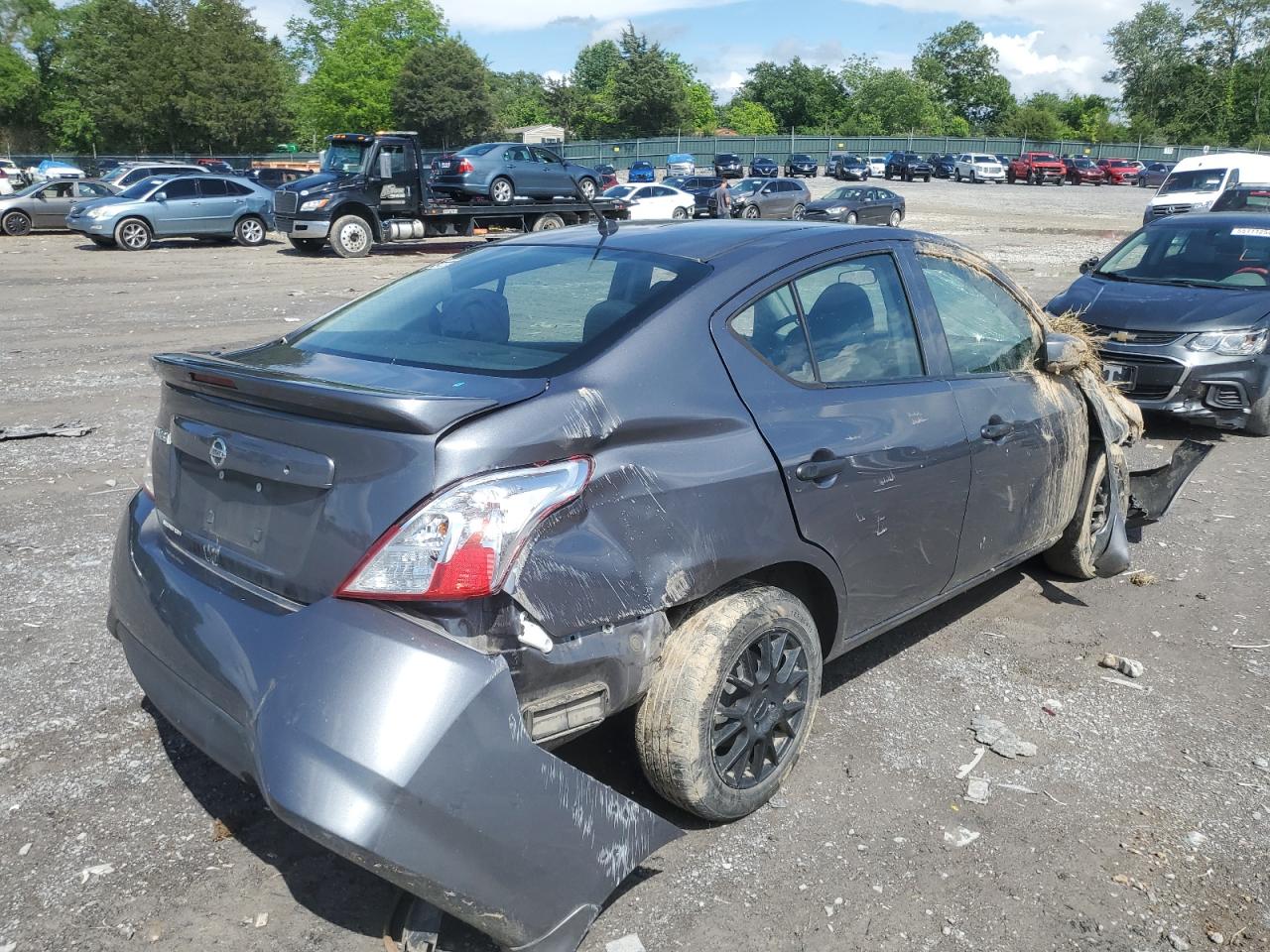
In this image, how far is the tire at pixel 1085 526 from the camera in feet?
16.0

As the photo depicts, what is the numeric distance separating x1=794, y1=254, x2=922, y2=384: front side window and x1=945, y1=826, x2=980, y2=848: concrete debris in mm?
1410

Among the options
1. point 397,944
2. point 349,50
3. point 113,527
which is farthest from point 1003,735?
point 349,50

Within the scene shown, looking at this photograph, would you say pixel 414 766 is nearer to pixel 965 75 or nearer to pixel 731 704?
pixel 731 704

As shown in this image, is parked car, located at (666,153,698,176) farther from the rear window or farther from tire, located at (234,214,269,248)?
the rear window

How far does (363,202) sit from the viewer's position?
22922 millimetres

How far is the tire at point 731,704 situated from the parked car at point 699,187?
110ft

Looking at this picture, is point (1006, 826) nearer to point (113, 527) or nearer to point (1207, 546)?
point (1207, 546)

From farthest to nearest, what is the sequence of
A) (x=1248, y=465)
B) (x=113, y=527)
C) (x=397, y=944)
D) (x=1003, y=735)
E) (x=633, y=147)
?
(x=633, y=147), (x=1248, y=465), (x=113, y=527), (x=1003, y=735), (x=397, y=944)

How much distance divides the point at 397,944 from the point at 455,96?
78524 millimetres

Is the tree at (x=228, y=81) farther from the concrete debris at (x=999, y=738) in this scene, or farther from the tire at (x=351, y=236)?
the concrete debris at (x=999, y=738)

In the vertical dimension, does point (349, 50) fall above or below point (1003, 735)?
above

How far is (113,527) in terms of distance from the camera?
5.71 meters

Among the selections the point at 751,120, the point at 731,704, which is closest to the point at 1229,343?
the point at 731,704

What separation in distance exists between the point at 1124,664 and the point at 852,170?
203 ft
